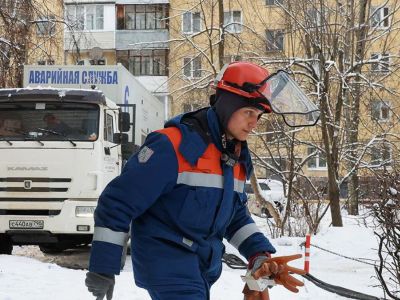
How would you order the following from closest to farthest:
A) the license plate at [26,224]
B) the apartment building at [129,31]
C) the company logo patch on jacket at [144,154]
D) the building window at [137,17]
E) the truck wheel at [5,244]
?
the company logo patch on jacket at [144,154] < the license plate at [26,224] < the truck wheel at [5,244] < the apartment building at [129,31] < the building window at [137,17]

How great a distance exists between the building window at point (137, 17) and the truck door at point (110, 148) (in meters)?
27.4

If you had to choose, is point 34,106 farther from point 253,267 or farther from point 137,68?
point 137,68

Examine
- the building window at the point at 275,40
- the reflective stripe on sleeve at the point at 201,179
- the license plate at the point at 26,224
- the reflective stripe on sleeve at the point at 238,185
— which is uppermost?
the building window at the point at 275,40

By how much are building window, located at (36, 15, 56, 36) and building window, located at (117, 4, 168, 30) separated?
72.9 ft

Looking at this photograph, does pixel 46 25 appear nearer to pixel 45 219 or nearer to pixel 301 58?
pixel 45 219

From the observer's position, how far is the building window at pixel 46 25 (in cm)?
1363

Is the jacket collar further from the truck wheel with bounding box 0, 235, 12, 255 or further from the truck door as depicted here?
the truck wheel with bounding box 0, 235, 12, 255

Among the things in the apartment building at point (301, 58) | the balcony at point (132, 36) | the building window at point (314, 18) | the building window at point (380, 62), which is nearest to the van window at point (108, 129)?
the apartment building at point (301, 58)

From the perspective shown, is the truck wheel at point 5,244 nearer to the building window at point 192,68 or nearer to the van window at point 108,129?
the van window at point 108,129

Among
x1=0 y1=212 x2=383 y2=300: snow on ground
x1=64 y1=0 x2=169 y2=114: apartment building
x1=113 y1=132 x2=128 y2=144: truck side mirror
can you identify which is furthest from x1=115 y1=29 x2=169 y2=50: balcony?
x1=113 y1=132 x2=128 y2=144: truck side mirror

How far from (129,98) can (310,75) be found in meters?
7.10

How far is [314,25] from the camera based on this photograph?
56.3ft

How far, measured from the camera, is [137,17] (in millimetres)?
37875

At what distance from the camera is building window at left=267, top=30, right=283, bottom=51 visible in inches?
742
